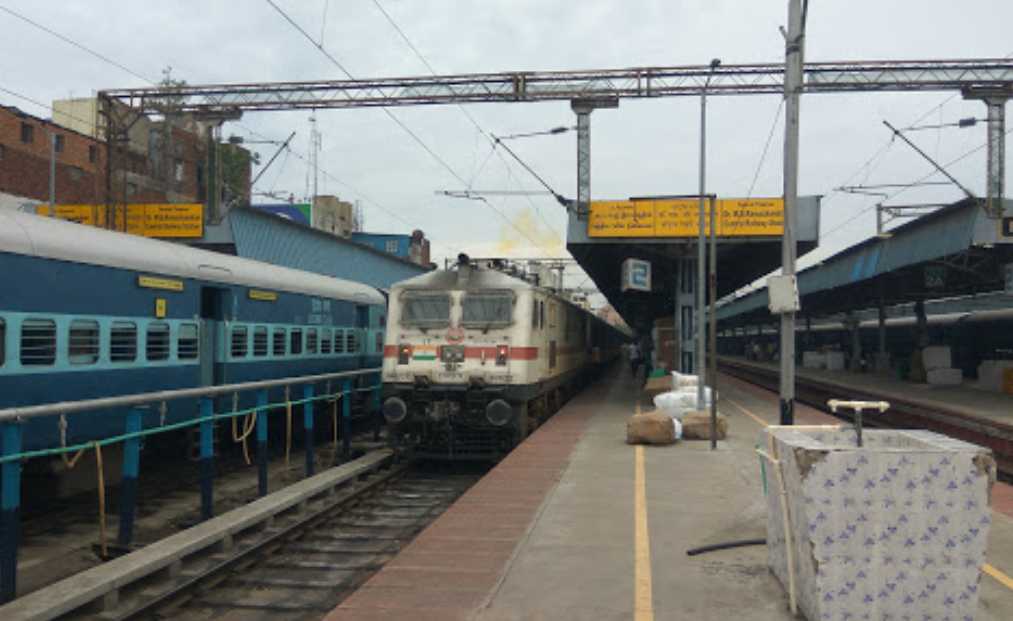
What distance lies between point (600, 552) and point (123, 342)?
665 cm

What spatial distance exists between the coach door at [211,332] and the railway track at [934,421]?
13.3 meters

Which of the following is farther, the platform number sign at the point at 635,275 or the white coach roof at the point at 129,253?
the platform number sign at the point at 635,275

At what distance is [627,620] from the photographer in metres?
4.97

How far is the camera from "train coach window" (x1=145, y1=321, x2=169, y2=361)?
10.4 metres

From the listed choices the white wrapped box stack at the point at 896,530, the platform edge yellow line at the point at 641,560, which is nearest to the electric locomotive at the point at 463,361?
the platform edge yellow line at the point at 641,560

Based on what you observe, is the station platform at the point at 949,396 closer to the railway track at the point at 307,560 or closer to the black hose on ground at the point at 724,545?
the black hose on ground at the point at 724,545

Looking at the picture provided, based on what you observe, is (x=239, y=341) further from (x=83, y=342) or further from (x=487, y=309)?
(x=487, y=309)

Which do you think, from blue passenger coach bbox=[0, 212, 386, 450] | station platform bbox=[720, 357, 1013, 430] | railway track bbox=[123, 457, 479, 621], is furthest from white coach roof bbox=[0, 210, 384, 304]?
station platform bbox=[720, 357, 1013, 430]

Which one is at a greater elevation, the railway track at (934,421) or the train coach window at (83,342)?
the train coach window at (83,342)

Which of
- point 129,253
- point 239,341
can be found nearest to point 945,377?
point 239,341

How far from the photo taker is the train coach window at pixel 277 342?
1373cm

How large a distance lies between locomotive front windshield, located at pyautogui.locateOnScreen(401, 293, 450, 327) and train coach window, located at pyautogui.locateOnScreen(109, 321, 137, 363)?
462cm

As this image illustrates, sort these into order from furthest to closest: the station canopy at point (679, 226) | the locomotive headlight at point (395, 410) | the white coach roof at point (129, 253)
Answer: the station canopy at point (679, 226), the locomotive headlight at point (395, 410), the white coach roof at point (129, 253)

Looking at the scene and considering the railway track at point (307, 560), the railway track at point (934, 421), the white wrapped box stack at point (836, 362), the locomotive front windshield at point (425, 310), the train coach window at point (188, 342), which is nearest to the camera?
the railway track at point (307, 560)
